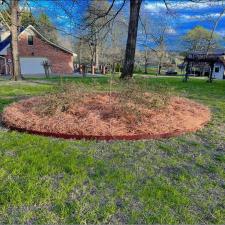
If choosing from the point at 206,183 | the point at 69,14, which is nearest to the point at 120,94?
the point at 206,183

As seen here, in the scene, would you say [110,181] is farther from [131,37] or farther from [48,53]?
[48,53]

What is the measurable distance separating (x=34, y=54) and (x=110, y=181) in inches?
1215

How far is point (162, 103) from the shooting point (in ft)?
20.4

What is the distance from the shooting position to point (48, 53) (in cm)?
3256

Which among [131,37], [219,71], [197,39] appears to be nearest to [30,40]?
[131,37]

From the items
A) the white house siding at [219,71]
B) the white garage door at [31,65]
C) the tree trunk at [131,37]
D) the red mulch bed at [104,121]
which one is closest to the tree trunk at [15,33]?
the tree trunk at [131,37]

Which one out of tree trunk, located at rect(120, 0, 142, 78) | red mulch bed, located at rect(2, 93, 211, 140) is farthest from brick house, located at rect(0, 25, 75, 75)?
red mulch bed, located at rect(2, 93, 211, 140)

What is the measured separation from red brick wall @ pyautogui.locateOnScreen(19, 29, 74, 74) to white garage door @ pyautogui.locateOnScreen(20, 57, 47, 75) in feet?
1.43

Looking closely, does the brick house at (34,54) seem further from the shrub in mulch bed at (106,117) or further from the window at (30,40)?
the shrub in mulch bed at (106,117)

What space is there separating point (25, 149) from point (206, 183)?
2.52 metres

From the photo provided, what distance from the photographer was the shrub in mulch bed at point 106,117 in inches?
199

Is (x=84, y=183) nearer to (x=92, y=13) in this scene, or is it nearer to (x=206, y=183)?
(x=206, y=183)

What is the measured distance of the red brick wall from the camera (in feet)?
102

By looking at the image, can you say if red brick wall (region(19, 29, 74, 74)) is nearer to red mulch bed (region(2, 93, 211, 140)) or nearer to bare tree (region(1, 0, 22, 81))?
bare tree (region(1, 0, 22, 81))
